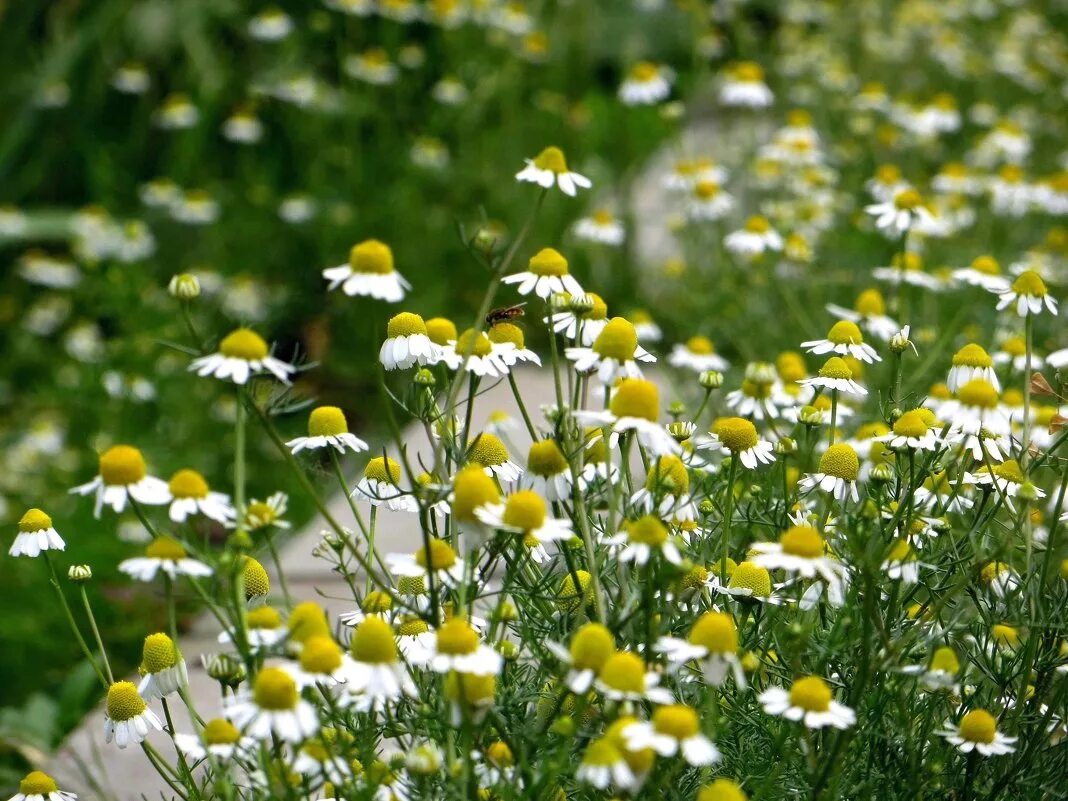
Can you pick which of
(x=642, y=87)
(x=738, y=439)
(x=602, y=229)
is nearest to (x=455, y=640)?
(x=738, y=439)

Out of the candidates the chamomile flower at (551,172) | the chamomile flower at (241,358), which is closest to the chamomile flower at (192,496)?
the chamomile flower at (241,358)

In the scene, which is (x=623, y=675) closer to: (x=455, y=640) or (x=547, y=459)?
(x=455, y=640)

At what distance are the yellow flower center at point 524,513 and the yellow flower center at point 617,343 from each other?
21 cm

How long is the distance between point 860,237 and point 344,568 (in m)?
3.19

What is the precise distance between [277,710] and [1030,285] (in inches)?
52.5

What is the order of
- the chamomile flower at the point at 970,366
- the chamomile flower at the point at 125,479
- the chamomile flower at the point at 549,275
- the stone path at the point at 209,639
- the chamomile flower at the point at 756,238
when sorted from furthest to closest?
the chamomile flower at the point at 756,238, the stone path at the point at 209,639, the chamomile flower at the point at 970,366, the chamomile flower at the point at 549,275, the chamomile flower at the point at 125,479

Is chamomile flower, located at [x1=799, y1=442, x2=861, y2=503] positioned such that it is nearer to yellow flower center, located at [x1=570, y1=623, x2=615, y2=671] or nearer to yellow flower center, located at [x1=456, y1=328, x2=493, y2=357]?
yellow flower center, located at [x1=456, y1=328, x2=493, y2=357]

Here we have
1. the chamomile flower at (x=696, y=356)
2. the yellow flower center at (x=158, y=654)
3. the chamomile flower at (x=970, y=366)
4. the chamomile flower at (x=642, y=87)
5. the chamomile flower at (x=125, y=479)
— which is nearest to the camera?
the chamomile flower at (x=125, y=479)

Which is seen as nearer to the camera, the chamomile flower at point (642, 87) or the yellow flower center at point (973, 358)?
the yellow flower center at point (973, 358)

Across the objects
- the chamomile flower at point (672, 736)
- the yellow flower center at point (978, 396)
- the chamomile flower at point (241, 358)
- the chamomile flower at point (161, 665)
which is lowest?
the chamomile flower at point (161, 665)

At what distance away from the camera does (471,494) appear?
1.33 meters

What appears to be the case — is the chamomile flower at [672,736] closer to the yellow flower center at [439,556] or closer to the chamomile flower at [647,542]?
the chamomile flower at [647,542]

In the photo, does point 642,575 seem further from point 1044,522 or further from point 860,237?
point 860,237

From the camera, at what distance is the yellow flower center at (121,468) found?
4.56 feet
